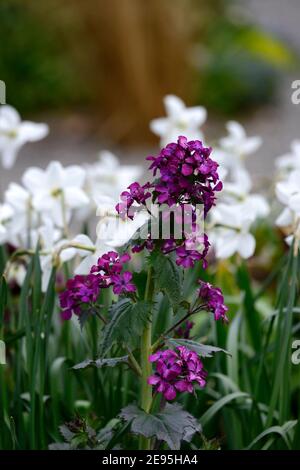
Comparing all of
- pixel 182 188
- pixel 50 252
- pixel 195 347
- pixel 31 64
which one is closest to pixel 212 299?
pixel 195 347

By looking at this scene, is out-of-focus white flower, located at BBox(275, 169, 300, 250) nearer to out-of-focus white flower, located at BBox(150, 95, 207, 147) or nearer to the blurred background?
out-of-focus white flower, located at BBox(150, 95, 207, 147)

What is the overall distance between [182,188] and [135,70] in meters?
5.33

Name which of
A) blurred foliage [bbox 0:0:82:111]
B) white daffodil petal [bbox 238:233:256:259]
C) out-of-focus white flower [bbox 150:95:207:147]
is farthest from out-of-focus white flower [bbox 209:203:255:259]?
blurred foliage [bbox 0:0:82:111]

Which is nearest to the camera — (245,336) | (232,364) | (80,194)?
(232,364)

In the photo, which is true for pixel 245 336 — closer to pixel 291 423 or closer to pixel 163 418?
pixel 291 423

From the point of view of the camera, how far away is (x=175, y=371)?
1105 mm

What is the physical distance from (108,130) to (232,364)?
17.7 feet

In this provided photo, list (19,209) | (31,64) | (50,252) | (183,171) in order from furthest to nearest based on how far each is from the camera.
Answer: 1. (31,64)
2. (19,209)
3. (50,252)
4. (183,171)

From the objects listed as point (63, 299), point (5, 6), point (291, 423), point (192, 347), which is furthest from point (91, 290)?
point (5, 6)

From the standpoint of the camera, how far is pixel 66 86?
7.66 metres

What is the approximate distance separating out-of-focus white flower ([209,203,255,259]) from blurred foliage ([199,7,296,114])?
573 centimetres

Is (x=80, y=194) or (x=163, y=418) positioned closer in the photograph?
(x=163, y=418)

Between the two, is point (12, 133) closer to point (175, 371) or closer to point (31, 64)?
point (175, 371)

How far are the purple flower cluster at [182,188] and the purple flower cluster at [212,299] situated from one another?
0.07 m
